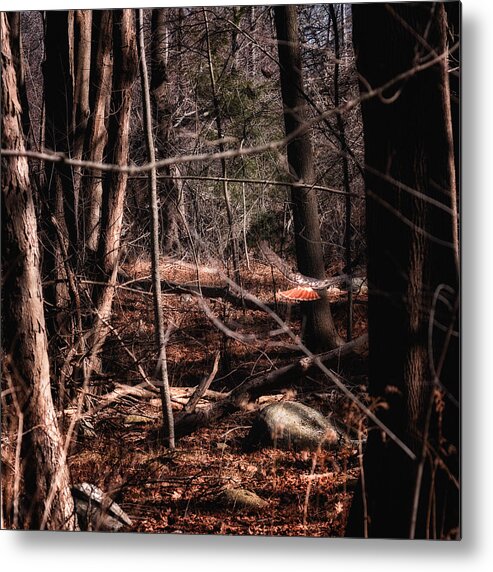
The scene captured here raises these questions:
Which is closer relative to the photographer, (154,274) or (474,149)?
(474,149)

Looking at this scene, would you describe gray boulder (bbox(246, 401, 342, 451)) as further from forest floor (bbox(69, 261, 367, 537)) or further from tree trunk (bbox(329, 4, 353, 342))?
tree trunk (bbox(329, 4, 353, 342))

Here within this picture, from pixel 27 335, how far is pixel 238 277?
0.93 meters

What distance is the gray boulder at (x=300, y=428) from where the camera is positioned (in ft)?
12.1

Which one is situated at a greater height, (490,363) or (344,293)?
(344,293)

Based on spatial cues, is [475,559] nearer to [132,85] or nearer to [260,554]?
[260,554]

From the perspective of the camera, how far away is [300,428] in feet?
12.1

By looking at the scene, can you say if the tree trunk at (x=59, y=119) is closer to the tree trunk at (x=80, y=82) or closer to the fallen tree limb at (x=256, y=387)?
the tree trunk at (x=80, y=82)

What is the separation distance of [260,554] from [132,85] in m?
2.09

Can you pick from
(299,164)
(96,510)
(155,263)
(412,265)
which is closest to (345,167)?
(299,164)

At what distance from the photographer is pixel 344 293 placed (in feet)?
12.0

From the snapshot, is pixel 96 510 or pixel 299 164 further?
pixel 96 510

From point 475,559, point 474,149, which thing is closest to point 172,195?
point 474,149

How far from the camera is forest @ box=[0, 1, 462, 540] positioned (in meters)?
3.48

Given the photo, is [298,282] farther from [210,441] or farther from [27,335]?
[27,335]
